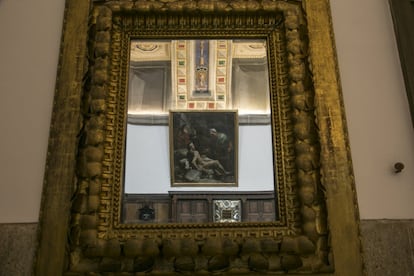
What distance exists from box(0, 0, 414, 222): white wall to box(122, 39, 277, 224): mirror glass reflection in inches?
19.0

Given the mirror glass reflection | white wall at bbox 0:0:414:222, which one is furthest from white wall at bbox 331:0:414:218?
the mirror glass reflection

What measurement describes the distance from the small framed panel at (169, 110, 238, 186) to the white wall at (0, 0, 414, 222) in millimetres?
676

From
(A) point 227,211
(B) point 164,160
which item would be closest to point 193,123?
(B) point 164,160

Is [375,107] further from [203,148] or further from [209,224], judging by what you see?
[209,224]

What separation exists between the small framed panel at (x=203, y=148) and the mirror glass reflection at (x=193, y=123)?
13 mm

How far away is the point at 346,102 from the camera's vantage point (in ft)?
8.14

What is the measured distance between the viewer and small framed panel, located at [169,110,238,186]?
2273 mm

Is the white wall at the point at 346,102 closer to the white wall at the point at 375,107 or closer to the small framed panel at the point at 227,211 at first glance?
the white wall at the point at 375,107

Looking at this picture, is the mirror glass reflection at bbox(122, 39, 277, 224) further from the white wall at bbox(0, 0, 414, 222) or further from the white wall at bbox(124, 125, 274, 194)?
the white wall at bbox(0, 0, 414, 222)

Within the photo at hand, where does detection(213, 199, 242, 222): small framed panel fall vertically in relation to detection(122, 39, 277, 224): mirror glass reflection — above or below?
below

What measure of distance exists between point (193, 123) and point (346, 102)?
884mm

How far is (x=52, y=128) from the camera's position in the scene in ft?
7.84

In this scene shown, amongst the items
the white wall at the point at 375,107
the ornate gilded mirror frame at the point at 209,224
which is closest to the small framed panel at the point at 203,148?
the ornate gilded mirror frame at the point at 209,224

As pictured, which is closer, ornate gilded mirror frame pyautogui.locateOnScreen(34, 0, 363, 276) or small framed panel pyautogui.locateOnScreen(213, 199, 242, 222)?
ornate gilded mirror frame pyautogui.locateOnScreen(34, 0, 363, 276)
